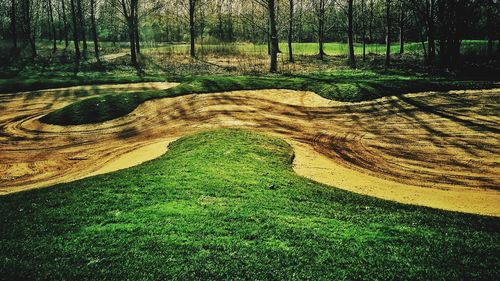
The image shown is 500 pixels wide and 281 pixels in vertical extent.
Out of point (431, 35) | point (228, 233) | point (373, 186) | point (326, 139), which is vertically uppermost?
point (431, 35)

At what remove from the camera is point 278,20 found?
53.9 meters

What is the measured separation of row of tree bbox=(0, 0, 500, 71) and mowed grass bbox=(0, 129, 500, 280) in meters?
23.8

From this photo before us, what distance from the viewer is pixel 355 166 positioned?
43.8 feet

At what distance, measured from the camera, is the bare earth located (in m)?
11.8

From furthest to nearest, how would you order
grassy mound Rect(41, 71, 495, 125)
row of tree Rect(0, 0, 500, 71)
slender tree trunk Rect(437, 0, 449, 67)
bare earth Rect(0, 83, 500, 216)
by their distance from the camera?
row of tree Rect(0, 0, 500, 71)
slender tree trunk Rect(437, 0, 449, 67)
grassy mound Rect(41, 71, 495, 125)
bare earth Rect(0, 83, 500, 216)

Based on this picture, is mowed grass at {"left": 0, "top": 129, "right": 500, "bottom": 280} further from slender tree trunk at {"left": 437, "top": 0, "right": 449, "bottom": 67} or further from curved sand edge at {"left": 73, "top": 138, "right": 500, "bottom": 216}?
slender tree trunk at {"left": 437, "top": 0, "right": 449, "bottom": 67}

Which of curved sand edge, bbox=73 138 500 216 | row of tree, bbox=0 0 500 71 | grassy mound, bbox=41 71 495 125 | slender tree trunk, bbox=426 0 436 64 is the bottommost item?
curved sand edge, bbox=73 138 500 216

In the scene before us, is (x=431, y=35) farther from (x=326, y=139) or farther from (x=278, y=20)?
(x=326, y=139)

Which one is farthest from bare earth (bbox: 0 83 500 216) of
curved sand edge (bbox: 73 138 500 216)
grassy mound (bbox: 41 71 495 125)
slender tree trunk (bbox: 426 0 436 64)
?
slender tree trunk (bbox: 426 0 436 64)

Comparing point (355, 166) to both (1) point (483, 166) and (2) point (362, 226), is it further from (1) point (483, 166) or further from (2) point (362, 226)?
(2) point (362, 226)

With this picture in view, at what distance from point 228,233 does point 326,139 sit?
32.7ft

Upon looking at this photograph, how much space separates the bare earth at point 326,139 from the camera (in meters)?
11.8

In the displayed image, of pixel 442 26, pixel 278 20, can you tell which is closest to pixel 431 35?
pixel 442 26

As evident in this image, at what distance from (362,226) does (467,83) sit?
18338mm
